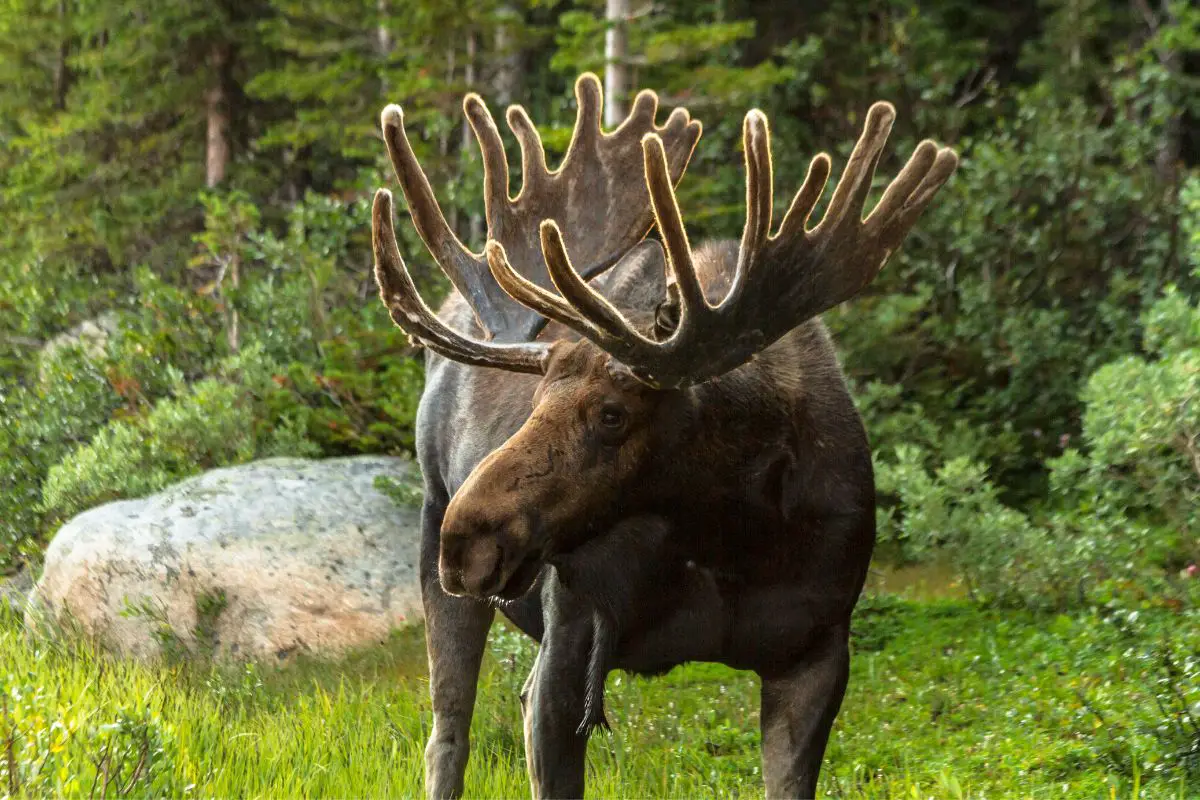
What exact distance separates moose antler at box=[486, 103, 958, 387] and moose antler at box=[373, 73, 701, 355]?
479 millimetres

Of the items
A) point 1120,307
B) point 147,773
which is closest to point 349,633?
point 147,773

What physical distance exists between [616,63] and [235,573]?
5.07 metres

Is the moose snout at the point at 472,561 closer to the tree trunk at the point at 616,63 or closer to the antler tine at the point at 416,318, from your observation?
the antler tine at the point at 416,318

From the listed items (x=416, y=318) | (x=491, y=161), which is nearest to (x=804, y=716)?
(x=416, y=318)

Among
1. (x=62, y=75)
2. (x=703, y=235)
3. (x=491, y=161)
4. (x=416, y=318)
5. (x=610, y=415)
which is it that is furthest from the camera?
(x=62, y=75)

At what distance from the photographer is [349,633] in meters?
7.65

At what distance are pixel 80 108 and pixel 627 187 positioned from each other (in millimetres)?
12854

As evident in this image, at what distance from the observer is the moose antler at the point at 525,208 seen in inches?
181

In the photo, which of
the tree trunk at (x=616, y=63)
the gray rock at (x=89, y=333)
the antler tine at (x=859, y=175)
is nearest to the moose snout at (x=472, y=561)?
the antler tine at (x=859, y=175)

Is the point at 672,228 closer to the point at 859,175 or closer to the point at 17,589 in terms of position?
the point at 859,175

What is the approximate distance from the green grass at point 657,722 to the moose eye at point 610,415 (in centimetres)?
179

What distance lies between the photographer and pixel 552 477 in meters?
3.81

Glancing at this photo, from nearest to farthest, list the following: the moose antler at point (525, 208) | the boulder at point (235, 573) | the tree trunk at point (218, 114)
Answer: the moose antler at point (525, 208) → the boulder at point (235, 573) → the tree trunk at point (218, 114)

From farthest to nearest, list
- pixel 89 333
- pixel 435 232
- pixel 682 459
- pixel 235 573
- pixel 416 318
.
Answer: pixel 89 333, pixel 235 573, pixel 435 232, pixel 416 318, pixel 682 459
